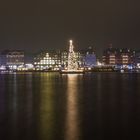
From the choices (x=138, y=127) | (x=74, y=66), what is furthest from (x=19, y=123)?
(x=74, y=66)

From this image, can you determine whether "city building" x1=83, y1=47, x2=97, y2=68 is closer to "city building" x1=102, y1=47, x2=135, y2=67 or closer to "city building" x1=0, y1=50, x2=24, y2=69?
"city building" x1=102, y1=47, x2=135, y2=67

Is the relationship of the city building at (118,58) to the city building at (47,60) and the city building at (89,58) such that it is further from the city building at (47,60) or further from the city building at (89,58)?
the city building at (47,60)

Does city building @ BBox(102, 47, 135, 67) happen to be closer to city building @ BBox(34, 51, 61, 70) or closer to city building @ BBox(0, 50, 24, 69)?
city building @ BBox(34, 51, 61, 70)

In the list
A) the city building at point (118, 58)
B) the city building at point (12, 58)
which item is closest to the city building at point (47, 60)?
the city building at point (12, 58)

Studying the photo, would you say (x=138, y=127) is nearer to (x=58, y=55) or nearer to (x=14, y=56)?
(x=58, y=55)

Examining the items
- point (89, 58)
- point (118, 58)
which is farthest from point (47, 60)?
point (118, 58)

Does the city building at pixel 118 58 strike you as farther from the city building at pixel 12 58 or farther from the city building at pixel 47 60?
the city building at pixel 12 58

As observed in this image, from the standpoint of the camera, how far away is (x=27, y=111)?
19.3 meters

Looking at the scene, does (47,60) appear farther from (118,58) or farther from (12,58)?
(118,58)

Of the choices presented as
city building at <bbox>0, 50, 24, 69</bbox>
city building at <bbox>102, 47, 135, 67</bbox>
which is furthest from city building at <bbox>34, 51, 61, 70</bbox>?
city building at <bbox>102, 47, 135, 67</bbox>

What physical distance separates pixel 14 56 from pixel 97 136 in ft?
520

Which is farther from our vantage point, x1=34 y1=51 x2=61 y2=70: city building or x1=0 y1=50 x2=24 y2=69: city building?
x1=0 y1=50 x2=24 y2=69: city building

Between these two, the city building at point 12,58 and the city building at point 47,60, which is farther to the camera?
the city building at point 12,58

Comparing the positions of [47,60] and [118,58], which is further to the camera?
[118,58]
